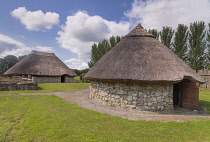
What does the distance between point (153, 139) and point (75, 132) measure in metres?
2.49

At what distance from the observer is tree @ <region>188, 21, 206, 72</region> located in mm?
23000

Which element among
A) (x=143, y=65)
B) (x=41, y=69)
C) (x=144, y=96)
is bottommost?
(x=144, y=96)

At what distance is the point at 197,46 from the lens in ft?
75.7

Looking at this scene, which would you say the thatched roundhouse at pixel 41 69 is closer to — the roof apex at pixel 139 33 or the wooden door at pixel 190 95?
the roof apex at pixel 139 33

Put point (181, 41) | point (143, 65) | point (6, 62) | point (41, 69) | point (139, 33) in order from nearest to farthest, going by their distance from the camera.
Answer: point (143, 65)
point (139, 33)
point (41, 69)
point (181, 41)
point (6, 62)

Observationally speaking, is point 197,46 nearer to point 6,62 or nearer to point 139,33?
point 139,33

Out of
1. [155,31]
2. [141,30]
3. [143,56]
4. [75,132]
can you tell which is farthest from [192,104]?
[155,31]

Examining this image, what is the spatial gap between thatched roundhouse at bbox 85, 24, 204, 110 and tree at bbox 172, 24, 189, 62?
62.6ft

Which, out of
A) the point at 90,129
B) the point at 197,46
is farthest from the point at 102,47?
the point at 90,129

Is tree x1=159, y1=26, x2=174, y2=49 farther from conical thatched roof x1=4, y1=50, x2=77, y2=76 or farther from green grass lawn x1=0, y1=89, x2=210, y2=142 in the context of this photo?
green grass lawn x1=0, y1=89, x2=210, y2=142

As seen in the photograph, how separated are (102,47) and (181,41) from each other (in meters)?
17.3

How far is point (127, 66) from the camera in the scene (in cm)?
779

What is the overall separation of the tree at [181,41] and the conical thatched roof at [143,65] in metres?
18.3

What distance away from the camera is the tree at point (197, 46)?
23.0 metres
